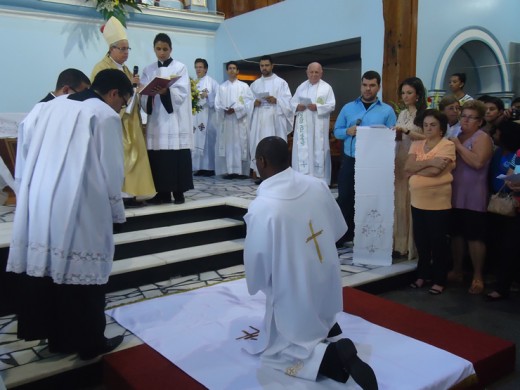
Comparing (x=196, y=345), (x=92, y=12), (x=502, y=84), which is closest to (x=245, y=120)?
(x=92, y=12)

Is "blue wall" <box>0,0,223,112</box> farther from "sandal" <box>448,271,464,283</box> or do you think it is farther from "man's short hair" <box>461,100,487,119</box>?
"sandal" <box>448,271,464,283</box>

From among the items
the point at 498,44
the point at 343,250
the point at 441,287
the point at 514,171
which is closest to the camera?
the point at 514,171

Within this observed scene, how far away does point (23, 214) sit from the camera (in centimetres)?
286

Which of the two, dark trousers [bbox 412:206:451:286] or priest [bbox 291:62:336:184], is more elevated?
priest [bbox 291:62:336:184]

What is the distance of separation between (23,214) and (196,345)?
128 centimetres

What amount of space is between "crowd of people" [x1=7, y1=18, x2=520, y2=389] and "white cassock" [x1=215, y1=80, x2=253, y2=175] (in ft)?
1.82

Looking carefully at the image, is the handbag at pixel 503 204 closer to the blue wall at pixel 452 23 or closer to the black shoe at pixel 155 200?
the blue wall at pixel 452 23

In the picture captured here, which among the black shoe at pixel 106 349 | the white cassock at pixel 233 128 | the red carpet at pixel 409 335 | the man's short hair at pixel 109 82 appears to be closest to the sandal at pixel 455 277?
the red carpet at pixel 409 335

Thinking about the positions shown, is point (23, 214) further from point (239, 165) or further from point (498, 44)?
point (498, 44)

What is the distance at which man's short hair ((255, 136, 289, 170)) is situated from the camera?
2.61m

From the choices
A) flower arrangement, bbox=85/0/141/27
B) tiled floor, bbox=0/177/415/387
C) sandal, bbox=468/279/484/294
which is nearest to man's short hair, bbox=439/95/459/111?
tiled floor, bbox=0/177/415/387

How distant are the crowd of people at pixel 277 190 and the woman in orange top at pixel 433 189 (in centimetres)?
1

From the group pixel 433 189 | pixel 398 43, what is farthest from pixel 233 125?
pixel 433 189

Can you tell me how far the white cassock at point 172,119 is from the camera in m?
5.52
